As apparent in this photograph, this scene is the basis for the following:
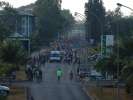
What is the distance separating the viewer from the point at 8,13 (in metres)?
112

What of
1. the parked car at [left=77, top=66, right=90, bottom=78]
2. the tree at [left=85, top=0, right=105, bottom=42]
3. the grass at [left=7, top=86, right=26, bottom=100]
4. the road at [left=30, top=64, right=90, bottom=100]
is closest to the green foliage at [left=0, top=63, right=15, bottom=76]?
the grass at [left=7, top=86, right=26, bottom=100]

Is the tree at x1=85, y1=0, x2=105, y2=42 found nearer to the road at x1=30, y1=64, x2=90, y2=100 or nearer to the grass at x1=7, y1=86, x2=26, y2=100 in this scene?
the road at x1=30, y1=64, x2=90, y2=100

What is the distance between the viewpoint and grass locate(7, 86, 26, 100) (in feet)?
136

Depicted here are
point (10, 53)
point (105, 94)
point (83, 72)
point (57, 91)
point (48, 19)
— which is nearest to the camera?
point (105, 94)

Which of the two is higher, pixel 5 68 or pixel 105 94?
pixel 5 68

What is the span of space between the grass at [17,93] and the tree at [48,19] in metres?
75.3

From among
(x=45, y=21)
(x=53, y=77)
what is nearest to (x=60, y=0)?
(x=45, y=21)

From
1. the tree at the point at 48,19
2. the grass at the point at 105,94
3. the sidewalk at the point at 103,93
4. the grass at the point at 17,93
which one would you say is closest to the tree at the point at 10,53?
the grass at the point at 17,93

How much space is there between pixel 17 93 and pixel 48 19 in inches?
3401

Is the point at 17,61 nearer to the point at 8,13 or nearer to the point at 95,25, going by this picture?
the point at 8,13

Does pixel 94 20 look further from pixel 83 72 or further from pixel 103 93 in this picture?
pixel 103 93

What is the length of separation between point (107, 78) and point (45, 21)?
72476mm

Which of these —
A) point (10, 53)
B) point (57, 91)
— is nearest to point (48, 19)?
point (10, 53)

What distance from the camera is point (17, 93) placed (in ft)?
147
